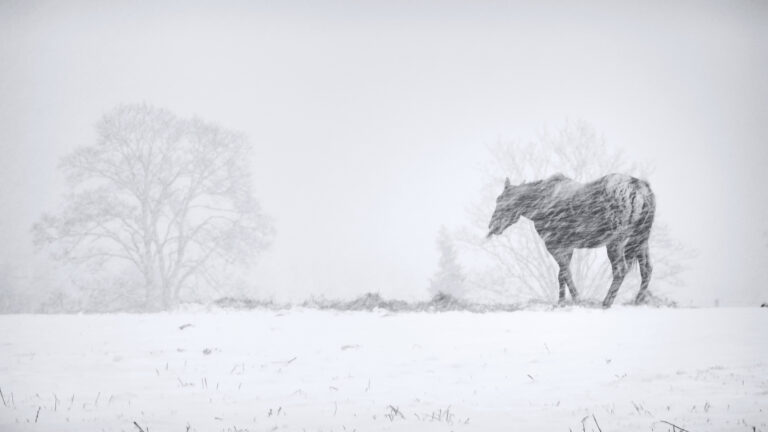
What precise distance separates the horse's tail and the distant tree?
16.5m

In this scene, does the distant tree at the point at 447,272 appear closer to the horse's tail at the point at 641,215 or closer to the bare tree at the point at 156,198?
the bare tree at the point at 156,198

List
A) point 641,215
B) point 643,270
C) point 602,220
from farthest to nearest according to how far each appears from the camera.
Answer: point 643,270 < point 602,220 < point 641,215

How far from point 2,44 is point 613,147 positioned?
23677 millimetres

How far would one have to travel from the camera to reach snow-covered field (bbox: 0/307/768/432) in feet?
17.1

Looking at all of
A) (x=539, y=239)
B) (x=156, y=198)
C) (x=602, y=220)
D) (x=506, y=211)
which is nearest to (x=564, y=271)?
(x=602, y=220)

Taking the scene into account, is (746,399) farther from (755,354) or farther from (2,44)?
(2,44)

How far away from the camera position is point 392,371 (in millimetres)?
6992

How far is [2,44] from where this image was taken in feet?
73.2

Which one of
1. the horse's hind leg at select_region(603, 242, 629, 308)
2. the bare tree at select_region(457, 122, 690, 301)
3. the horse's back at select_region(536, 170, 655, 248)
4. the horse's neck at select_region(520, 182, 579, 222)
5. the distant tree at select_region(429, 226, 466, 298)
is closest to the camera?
the horse's back at select_region(536, 170, 655, 248)

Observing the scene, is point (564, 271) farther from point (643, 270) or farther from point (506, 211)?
point (506, 211)

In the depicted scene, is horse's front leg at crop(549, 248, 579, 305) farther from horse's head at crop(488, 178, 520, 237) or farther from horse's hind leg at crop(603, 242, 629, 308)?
horse's head at crop(488, 178, 520, 237)

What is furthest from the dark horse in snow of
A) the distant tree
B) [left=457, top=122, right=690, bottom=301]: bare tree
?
the distant tree

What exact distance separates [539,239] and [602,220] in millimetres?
7194

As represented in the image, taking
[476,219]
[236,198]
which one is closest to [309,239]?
[236,198]
